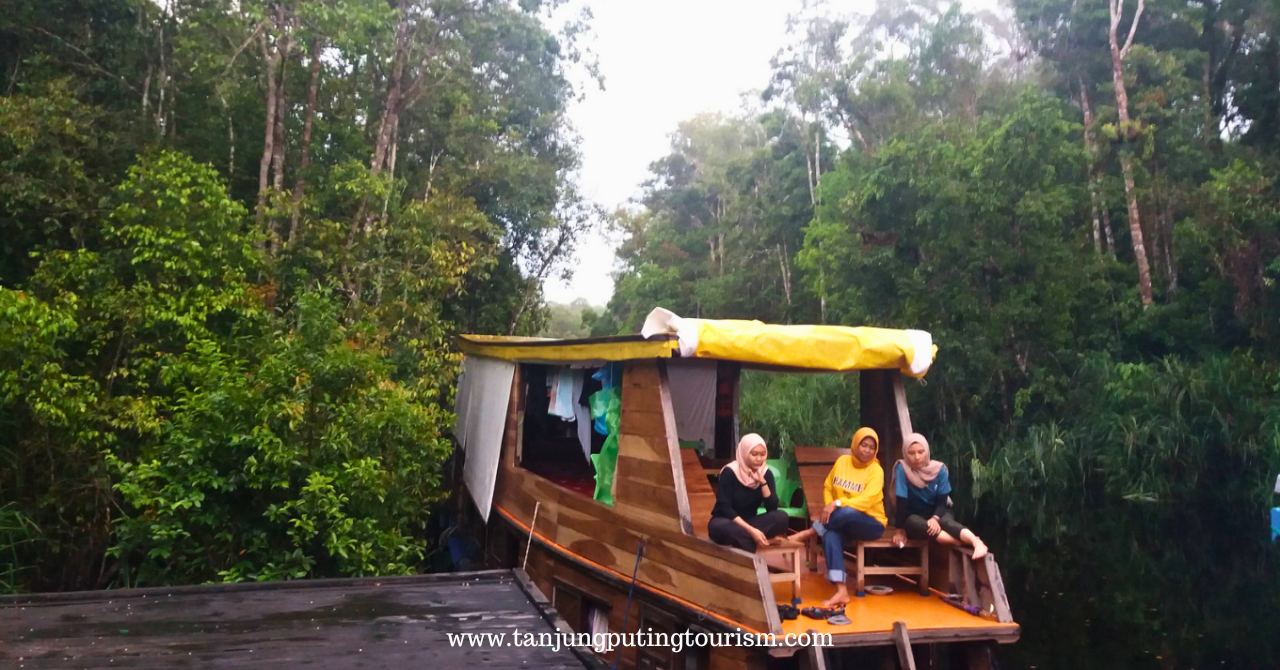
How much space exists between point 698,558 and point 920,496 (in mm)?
1383

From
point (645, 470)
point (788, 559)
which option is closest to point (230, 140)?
point (645, 470)

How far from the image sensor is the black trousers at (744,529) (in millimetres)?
4723

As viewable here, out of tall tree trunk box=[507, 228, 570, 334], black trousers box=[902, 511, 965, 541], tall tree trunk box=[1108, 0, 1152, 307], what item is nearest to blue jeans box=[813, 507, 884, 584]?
black trousers box=[902, 511, 965, 541]

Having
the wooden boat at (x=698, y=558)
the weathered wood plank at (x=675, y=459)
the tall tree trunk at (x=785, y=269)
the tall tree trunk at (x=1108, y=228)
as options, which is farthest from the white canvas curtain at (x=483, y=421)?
the tall tree trunk at (x=785, y=269)

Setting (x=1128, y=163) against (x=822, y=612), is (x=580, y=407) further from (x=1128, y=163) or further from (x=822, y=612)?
(x=1128, y=163)

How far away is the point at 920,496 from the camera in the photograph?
5.05m

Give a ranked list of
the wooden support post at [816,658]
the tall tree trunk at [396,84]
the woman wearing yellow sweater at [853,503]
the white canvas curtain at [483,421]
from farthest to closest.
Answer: the tall tree trunk at [396,84] < the white canvas curtain at [483,421] < the woman wearing yellow sweater at [853,503] < the wooden support post at [816,658]

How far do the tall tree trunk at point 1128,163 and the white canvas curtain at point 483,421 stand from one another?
11.5 meters

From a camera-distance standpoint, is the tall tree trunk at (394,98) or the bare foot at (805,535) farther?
the tall tree trunk at (394,98)

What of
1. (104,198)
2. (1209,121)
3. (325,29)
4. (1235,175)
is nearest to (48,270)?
(104,198)

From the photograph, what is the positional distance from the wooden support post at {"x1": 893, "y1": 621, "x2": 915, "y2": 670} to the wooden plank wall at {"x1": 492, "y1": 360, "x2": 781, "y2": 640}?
610 millimetres

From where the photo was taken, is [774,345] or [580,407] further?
[580,407]

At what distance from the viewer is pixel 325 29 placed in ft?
30.7

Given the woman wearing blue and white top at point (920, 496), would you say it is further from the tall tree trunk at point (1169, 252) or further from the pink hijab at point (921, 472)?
the tall tree trunk at point (1169, 252)
